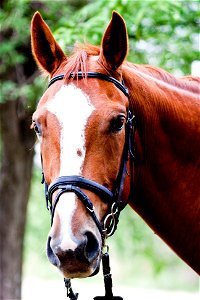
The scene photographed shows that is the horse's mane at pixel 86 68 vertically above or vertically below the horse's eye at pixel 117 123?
above

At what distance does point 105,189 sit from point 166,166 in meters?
0.66

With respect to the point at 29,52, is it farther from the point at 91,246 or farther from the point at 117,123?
the point at 91,246

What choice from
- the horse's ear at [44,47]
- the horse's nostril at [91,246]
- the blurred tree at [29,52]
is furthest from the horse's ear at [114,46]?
the blurred tree at [29,52]

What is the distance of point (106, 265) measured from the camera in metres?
4.07

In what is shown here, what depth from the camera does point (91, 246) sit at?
11.3 ft

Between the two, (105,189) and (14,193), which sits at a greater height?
(14,193)

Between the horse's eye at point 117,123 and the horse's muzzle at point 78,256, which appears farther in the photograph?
the horse's eye at point 117,123

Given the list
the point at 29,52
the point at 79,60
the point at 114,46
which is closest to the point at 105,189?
the point at 79,60

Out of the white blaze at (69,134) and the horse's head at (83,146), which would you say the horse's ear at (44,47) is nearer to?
the horse's head at (83,146)

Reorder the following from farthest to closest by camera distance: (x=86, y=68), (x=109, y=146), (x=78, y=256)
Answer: (x=86, y=68) → (x=109, y=146) → (x=78, y=256)

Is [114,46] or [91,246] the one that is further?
[114,46]

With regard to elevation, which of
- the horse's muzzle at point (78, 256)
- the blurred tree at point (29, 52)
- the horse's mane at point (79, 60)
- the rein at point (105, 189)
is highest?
the blurred tree at point (29, 52)

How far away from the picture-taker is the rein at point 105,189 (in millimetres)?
3500

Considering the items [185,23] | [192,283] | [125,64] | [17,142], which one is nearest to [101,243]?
[125,64]
